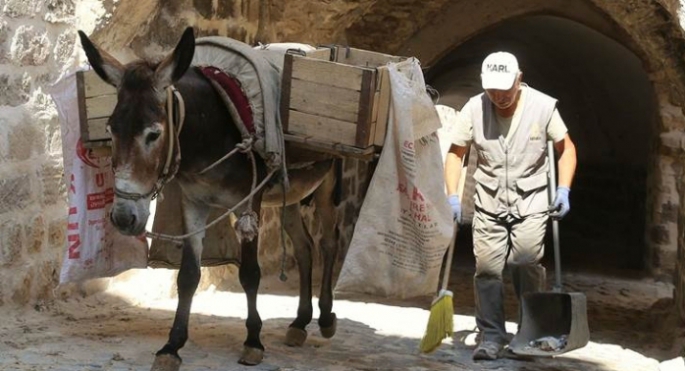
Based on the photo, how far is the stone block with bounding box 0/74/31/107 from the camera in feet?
19.6

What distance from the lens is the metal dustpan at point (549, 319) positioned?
614 cm

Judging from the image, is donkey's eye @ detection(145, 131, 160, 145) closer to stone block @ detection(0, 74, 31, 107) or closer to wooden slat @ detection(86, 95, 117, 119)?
wooden slat @ detection(86, 95, 117, 119)

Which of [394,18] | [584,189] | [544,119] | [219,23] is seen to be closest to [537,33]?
[584,189]

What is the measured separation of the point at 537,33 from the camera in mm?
13922

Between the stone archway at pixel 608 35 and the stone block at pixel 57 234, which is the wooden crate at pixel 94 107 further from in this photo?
the stone archway at pixel 608 35

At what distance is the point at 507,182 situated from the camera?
627 centimetres

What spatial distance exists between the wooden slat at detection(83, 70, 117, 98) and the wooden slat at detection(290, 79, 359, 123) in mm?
856

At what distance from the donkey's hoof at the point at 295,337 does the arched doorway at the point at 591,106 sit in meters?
6.77

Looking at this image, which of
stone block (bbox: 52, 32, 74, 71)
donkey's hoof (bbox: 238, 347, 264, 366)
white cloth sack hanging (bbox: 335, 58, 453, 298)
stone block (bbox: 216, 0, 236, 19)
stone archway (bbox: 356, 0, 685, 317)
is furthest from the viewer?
stone archway (bbox: 356, 0, 685, 317)

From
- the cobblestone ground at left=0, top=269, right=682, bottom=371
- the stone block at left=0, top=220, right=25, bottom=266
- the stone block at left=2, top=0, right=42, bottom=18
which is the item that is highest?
the stone block at left=2, top=0, right=42, bottom=18

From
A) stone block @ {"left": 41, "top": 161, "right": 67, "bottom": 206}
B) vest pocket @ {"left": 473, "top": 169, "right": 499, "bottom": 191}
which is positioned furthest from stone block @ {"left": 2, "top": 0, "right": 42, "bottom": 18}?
vest pocket @ {"left": 473, "top": 169, "right": 499, "bottom": 191}

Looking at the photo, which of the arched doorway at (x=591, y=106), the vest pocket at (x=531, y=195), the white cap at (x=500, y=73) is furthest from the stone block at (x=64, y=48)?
the arched doorway at (x=591, y=106)

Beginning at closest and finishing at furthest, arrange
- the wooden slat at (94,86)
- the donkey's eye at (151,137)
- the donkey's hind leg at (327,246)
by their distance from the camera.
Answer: the donkey's eye at (151,137) < the wooden slat at (94,86) < the donkey's hind leg at (327,246)

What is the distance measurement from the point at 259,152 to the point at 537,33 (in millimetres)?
9151
